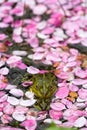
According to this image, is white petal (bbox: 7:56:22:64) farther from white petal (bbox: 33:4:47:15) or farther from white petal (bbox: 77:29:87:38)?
white petal (bbox: 33:4:47:15)

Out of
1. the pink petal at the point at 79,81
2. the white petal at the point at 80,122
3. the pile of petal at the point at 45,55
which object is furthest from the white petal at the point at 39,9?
the white petal at the point at 80,122

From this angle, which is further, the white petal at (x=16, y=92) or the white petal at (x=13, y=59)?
the white petal at (x=13, y=59)

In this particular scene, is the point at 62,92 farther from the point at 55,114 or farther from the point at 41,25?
the point at 41,25

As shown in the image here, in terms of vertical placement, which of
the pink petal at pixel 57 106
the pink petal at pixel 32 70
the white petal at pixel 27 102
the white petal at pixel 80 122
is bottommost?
the white petal at pixel 80 122

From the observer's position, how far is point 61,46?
224cm

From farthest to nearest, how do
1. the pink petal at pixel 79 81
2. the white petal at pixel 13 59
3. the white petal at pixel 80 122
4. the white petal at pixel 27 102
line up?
the white petal at pixel 13 59
the pink petal at pixel 79 81
the white petal at pixel 27 102
the white petal at pixel 80 122

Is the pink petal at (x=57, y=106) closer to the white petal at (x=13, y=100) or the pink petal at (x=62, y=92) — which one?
the pink petal at (x=62, y=92)

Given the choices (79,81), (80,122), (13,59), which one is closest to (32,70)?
(13,59)

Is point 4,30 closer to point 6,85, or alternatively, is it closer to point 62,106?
point 6,85

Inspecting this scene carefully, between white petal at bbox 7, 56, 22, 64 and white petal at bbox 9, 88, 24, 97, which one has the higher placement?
white petal at bbox 7, 56, 22, 64

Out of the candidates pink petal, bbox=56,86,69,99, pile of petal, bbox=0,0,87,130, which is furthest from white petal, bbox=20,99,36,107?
pink petal, bbox=56,86,69,99

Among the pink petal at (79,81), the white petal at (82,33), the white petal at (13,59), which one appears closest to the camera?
the pink petal at (79,81)

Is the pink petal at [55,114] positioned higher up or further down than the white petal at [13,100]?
further down

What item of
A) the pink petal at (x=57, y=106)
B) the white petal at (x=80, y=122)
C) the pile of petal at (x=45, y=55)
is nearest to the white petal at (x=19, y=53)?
the pile of petal at (x=45, y=55)
